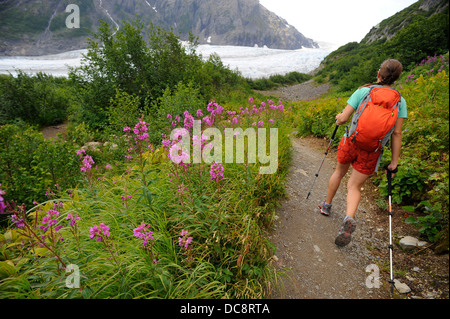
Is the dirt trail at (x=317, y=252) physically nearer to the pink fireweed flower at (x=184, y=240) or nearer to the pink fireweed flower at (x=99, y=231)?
the pink fireweed flower at (x=184, y=240)

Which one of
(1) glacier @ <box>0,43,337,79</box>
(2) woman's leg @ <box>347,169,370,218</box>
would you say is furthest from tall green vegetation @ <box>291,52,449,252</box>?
(1) glacier @ <box>0,43,337,79</box>

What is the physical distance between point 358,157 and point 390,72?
3.48ft

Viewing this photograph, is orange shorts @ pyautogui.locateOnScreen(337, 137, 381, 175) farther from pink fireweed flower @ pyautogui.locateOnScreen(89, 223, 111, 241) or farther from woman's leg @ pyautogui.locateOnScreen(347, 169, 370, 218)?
pink fireweed flower @ pyautogui.locateOnScreen(89, 223, 111, 241)

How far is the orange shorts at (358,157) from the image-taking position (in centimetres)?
247

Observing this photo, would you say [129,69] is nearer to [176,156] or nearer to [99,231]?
[176,156]

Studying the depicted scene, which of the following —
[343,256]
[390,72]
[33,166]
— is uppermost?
[390,72]

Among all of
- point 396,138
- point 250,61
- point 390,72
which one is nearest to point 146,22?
point 250,61

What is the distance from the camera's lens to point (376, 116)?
218 cm

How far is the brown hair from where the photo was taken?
2.23m

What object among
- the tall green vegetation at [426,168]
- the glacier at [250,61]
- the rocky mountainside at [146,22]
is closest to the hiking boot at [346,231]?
the tall green vegetation at [426,168]

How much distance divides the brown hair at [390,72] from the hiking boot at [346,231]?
1772 millimetres

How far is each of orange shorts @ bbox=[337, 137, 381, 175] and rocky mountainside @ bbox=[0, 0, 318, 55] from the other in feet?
123

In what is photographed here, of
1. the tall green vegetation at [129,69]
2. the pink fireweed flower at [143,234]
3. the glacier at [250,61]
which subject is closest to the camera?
the pink fireweed flower at [143,234]
